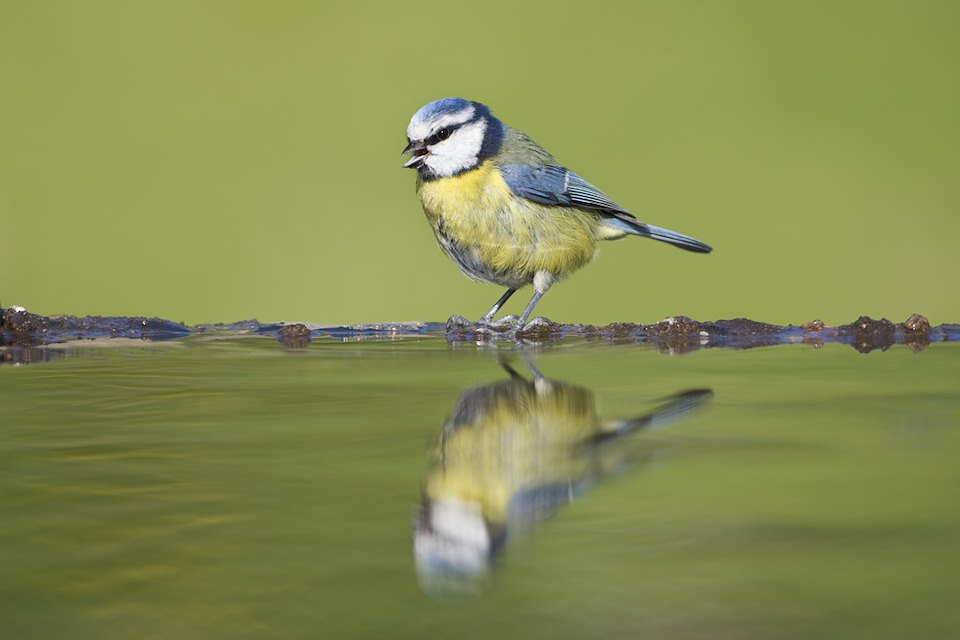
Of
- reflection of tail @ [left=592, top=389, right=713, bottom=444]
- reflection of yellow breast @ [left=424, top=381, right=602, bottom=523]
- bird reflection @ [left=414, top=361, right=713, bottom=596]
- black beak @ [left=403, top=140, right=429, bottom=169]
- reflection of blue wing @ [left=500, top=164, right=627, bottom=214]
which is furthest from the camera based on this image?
reflection of blue wing @ [left=500, top=164, right=627, bottom=214]

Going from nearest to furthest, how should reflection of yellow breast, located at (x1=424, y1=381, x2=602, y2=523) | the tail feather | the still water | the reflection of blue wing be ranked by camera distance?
the still water → reflection of yellow breast, located at (x1=424, y1=381, x2=602, y2=523) → the reflection of blue wing → the tail feather

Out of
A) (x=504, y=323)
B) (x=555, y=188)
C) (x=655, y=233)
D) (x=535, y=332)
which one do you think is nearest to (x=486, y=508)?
(x=535, y=332)

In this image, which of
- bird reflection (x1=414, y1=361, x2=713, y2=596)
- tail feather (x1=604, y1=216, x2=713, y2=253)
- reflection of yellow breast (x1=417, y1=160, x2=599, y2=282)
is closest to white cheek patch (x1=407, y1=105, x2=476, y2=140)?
reflection of yellow breast (x1=417, y1=160, x2=599, y2=282)

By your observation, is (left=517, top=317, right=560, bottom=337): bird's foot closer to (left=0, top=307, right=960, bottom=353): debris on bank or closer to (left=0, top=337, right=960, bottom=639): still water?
(left=0, top=307, right=960, bottom=353): debris on bank

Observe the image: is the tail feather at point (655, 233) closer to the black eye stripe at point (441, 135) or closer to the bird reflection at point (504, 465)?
the black eye stripe at point (441, 135)

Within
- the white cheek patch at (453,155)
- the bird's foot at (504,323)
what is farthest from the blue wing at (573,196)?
the bird's foot at (504,323)

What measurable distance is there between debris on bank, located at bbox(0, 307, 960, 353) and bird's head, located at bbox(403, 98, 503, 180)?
64 centimetres

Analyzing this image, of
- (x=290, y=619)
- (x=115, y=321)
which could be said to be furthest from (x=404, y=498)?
(x=115, y=321)

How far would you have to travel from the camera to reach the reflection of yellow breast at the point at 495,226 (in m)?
3.27

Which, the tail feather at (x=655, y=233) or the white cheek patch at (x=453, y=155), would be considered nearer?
the white cheek patch at (x=453, y=155)

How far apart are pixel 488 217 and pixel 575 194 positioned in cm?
37

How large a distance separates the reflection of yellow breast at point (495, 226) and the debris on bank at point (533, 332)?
0.46 m

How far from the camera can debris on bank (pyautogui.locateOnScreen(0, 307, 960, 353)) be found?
2488 millimetres

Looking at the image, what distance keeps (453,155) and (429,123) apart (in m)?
0.12
